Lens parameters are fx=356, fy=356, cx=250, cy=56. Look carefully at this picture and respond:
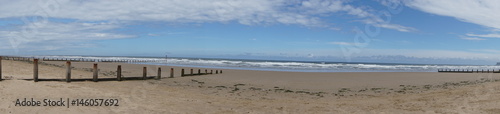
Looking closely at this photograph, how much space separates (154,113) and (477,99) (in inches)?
453

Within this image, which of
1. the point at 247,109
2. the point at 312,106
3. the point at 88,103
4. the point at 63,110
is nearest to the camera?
the point at 63,110

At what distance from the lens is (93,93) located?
12328 millimetres

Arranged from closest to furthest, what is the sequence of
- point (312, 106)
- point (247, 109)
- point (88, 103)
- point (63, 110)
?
1. point (63, 110)
2. point (88, 103)
3. point (247, 109)
4. point (312, 106)

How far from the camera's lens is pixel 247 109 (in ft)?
38.5

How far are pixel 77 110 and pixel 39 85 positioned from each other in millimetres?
4503

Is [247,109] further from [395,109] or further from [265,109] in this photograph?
[395,109]

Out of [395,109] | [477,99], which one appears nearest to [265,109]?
[395,109]

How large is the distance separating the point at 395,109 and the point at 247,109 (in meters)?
5.11

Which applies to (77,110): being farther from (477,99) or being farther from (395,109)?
(477,99)

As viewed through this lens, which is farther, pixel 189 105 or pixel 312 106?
pixel 312 106

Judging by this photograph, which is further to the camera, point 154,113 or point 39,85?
point 39,85

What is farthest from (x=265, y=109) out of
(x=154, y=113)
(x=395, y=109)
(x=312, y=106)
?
(x=395, y=109)

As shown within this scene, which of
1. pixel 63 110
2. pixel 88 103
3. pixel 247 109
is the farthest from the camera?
pixel 247 109

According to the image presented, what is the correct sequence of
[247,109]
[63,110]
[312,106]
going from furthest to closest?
1. [312,106]
2. [247,109]
3. [63,110]
